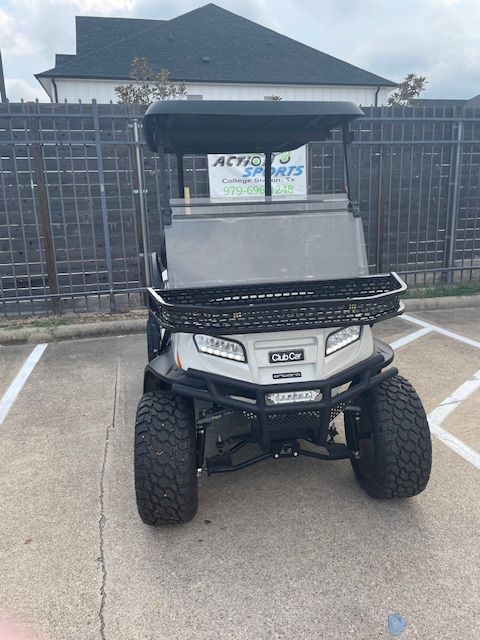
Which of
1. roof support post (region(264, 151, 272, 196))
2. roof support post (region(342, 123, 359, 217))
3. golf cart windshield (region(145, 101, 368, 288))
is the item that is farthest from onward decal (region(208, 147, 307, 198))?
golf cart windshield (region(145, 101, 368, 288))

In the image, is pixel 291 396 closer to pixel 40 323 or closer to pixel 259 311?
pixel 259 311

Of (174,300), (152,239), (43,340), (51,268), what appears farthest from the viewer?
(152,239)

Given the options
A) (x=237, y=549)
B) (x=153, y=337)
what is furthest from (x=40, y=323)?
(x=237, y=549)

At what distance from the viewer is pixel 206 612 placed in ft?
6.94

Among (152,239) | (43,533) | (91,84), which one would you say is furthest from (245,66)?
(43,533)

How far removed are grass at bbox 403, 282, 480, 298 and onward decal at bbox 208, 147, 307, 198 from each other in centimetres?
225

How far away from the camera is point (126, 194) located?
715 centimetres

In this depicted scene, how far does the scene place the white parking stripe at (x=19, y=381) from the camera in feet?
13.9

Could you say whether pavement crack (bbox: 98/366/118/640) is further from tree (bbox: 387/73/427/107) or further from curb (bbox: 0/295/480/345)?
tree (bbox: 387/73/427/107)

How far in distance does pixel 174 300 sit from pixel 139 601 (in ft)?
4.55

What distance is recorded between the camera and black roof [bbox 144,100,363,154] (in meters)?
2.73

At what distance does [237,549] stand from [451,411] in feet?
7.23

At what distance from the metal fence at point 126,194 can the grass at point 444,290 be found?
0.27 m

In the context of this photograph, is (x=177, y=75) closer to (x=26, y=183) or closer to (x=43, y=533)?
(x=26, y=183)
